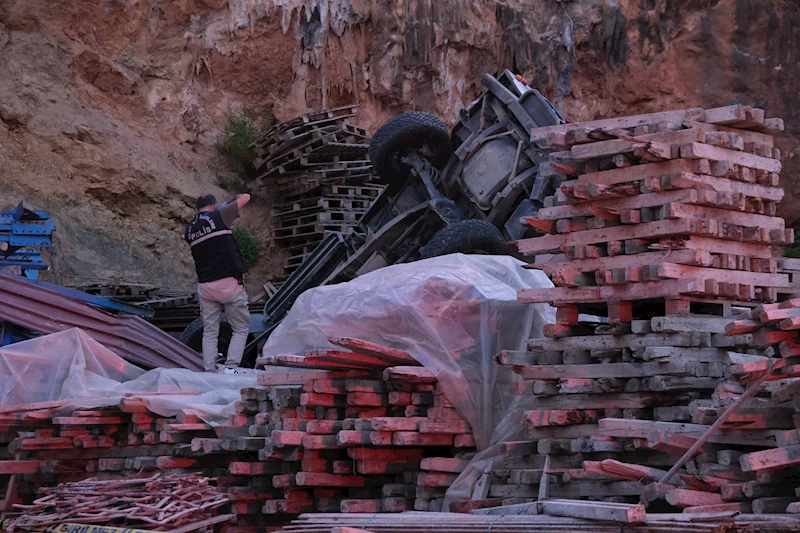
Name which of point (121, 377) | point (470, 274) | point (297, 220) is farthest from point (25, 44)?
point (470, 274)

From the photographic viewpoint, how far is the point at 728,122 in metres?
8.53

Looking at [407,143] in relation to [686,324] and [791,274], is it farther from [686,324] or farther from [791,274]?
[686,324]

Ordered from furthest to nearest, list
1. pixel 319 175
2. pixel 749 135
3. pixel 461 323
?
→ 1. pixel 319 175
2. pixel 461 323
3. pixel 749 135

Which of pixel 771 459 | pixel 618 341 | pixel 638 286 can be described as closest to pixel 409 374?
pixel 618 341

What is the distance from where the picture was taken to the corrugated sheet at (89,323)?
12578 mm

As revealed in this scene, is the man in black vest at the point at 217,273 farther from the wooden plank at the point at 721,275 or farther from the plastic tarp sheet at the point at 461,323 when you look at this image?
the wooden plank at the point at 721,275

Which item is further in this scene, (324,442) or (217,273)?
(217,273)

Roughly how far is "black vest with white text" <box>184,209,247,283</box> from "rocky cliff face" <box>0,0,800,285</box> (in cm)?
703

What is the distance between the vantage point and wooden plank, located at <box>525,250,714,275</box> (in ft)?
26.4

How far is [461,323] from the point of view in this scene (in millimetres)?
9148

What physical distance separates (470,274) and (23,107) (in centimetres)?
1261

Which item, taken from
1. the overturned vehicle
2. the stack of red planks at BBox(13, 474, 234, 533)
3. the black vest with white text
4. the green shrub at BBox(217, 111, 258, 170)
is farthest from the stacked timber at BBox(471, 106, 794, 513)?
the green shrub at BBox(217, 111, 258, 170)

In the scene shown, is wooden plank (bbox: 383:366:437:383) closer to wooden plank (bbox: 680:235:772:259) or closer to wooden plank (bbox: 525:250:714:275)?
wooden plank (bbox: 525:250:714:275)

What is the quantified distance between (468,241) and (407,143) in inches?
106
